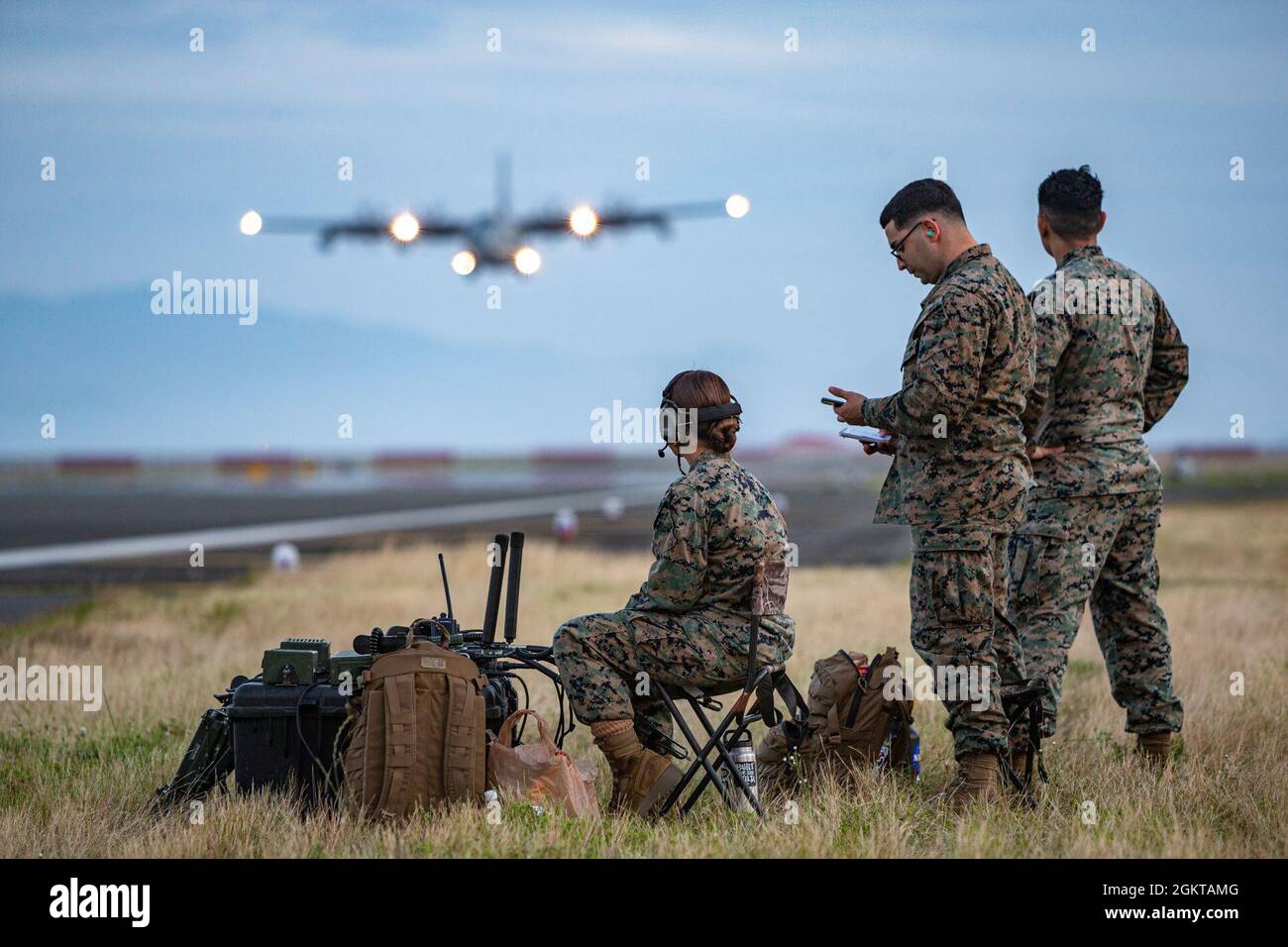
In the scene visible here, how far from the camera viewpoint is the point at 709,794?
5.59 meters

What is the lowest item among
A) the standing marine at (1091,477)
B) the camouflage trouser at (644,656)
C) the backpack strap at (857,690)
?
the backpack strap at (857,690)

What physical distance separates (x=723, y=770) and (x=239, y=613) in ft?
29.3

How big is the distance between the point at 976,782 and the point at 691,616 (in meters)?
1.36

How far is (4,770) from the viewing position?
20.8ft

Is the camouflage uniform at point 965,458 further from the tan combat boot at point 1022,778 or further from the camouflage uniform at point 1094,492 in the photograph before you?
the camouflage uniform at point 1094,492

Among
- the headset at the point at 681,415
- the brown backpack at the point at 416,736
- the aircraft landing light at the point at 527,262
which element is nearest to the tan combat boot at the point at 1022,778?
the headset at the point at 681,415

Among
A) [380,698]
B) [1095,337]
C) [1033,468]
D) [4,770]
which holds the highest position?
[1095,337]

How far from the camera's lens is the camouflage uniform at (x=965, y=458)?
5.00m

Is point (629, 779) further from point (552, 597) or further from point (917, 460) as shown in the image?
point (552, 597)

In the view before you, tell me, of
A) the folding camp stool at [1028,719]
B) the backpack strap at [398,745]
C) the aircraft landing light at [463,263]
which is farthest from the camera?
the aircraft landing light at [463,263]

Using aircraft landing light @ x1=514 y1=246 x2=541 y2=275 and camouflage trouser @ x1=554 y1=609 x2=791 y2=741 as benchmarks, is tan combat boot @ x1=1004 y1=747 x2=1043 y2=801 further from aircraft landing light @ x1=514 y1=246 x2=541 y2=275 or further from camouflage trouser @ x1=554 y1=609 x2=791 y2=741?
aircraft landing light @ x1=514 y1=246 x2=541 y2=275

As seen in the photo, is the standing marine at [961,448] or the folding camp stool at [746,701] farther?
the standing marine at [961,448]

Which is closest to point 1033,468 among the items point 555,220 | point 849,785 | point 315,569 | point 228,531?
point 849,785

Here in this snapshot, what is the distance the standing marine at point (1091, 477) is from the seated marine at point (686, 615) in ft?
4.26
